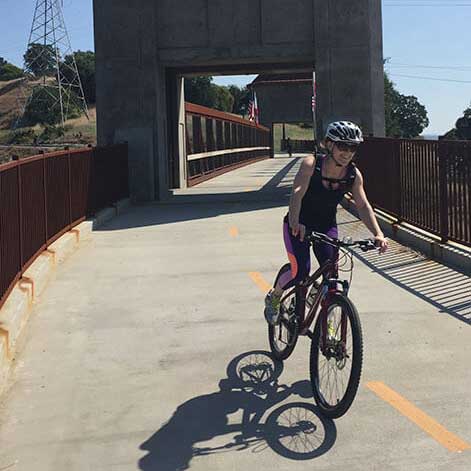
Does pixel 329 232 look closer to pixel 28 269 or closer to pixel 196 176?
pixel 28 269

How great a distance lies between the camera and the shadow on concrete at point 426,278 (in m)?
8.41

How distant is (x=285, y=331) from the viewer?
20.6 ft

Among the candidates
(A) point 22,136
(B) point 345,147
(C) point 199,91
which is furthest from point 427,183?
(C) point 199,91

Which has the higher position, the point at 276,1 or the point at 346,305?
the point at 276,1

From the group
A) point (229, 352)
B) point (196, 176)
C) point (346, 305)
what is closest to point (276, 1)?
point (196, 176)

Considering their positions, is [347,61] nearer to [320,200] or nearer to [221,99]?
[320,200]

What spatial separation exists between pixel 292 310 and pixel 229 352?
1036 millimetres

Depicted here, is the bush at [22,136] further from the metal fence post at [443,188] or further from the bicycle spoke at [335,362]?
the bicycle spoke at [335,362]

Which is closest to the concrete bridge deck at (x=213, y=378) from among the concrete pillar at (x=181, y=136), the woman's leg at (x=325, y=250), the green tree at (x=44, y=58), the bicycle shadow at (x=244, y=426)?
the bicycle shadow at (x=244, y=426)

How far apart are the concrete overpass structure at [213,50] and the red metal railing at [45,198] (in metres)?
2.85

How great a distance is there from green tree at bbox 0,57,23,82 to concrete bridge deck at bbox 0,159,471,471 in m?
188

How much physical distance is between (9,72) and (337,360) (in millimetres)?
200002

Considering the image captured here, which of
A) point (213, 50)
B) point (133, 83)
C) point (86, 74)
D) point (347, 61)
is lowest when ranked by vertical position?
point (133, 83)

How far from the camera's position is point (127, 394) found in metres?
5.86
